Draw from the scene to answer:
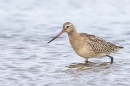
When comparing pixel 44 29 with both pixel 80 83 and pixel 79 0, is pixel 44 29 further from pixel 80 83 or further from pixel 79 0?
pixel 80 83

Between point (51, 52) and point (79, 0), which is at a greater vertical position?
point (79, 0)

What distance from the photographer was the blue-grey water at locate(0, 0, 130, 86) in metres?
9.08

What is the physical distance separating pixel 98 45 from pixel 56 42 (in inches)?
87.0

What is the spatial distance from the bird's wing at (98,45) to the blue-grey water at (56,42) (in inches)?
10.2

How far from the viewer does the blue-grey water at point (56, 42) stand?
908 cm

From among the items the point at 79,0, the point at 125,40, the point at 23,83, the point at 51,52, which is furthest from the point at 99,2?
the point at 23,83

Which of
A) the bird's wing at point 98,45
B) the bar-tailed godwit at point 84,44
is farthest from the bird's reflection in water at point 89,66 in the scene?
the bird's wing at point 98,45

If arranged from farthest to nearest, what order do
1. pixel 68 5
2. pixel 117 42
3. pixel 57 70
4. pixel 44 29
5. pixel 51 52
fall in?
pixel 68 5 < pixel 44 29 < pixel 117 42 < pixel 51 52 < pixel 57 70

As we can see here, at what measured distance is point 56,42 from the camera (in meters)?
12.7

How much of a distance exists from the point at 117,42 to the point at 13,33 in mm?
2983

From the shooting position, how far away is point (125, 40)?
1301 centimetres

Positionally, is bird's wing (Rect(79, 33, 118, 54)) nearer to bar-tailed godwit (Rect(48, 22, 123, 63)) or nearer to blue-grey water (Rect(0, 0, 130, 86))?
bar-tailed godwit (Rect(48, 22, 123, 63))

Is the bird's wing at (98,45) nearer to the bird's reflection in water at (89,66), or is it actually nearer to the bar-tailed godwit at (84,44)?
the bar-tailed godwit at (84,44)

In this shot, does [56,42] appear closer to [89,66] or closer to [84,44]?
[84,44]
